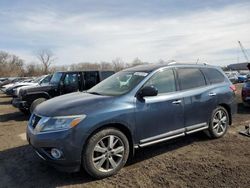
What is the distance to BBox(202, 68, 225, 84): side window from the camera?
597 centimetres

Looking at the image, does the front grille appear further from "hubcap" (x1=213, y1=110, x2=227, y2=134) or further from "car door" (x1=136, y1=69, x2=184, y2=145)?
"hubcap" (x1=213, y1=110, x2=227, y2=134)

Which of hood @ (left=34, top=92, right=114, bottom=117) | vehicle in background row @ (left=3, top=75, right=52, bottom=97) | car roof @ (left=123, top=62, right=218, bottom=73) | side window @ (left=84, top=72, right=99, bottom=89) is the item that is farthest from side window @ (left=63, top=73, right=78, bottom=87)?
hood @ (left=34, top=92, right=114, bottom=117)

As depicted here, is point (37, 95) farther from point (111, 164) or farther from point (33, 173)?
point (111, 164)

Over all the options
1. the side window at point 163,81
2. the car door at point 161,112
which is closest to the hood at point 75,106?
the car door at point 161,112

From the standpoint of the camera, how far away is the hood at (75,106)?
3.98 m

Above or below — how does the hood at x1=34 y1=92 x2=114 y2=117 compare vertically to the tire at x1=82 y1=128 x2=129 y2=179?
above

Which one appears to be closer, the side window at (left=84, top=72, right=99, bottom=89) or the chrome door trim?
the chrome door trim

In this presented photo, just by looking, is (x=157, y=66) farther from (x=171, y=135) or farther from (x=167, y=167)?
(x=167, y=167)

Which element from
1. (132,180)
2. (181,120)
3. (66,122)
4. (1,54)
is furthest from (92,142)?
(1,54)

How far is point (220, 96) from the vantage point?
19.4 feet

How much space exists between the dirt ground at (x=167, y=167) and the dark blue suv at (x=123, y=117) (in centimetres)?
29

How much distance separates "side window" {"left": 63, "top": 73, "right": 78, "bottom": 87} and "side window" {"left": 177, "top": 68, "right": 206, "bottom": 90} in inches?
215

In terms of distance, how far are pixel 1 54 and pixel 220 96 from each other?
85.9 m

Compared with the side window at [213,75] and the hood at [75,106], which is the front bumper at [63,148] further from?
the side window at [213,75]
